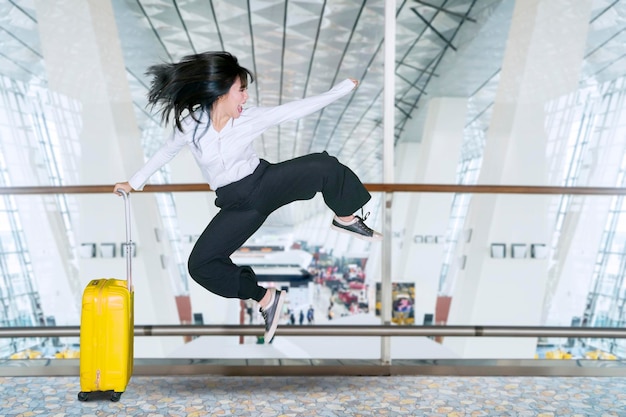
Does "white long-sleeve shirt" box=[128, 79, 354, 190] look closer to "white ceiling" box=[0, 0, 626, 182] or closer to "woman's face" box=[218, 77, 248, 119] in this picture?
"woman's face" box=[218, 77, 248, 119]

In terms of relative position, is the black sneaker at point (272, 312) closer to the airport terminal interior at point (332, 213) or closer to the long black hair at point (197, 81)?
the airport terminal interior at point (332, 213)

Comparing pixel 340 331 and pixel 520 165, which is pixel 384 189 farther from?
pixel 520 165

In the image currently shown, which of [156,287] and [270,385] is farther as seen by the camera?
[156,287]

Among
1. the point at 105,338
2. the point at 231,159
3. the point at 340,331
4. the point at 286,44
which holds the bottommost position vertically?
the point at 340,331

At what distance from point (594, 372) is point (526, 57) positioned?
5.79 meters

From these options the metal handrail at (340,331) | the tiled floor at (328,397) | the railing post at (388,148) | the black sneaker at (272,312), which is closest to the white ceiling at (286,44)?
the railing post at (388,148)

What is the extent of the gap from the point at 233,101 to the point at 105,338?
998mm

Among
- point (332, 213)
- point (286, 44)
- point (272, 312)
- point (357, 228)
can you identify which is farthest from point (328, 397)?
point (286, 44)

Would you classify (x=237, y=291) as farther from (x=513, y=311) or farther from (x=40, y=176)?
(x=513, y=311)

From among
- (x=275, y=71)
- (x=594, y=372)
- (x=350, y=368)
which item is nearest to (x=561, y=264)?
(x=275, y=71)

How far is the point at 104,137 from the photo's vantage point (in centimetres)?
585

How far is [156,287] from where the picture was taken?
5000 mm

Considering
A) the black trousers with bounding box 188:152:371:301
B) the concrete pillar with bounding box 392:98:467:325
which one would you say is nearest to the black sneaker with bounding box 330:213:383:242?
the black trousers with bounding box 188:152:371:301

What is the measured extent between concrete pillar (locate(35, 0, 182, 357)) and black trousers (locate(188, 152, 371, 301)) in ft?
10.1
